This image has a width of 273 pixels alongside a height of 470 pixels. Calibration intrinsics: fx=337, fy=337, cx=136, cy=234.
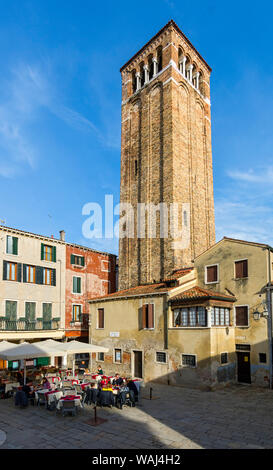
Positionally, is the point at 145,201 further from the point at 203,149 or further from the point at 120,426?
the point at 120,426

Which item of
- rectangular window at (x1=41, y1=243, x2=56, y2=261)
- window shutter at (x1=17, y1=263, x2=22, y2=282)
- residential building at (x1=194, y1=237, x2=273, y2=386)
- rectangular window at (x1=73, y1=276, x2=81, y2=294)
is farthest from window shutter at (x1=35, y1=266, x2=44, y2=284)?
residential building at (x1=194, y1=237, x2=273, y2=386)

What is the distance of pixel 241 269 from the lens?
24.0 meters

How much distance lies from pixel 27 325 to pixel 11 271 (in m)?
4.89

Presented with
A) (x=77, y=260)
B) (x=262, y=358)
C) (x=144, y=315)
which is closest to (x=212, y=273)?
(x=144, y=315)

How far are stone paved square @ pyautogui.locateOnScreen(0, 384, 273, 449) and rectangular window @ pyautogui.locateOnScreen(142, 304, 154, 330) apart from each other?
6.68 metres

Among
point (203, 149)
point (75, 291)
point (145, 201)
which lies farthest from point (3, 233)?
point (203, 149)

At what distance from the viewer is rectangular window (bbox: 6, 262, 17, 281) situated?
2862cm

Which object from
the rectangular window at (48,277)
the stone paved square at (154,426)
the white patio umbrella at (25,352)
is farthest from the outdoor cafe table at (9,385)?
the rectangular window at (48,277)

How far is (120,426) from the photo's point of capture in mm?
13164

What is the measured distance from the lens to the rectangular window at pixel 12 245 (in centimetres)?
2886

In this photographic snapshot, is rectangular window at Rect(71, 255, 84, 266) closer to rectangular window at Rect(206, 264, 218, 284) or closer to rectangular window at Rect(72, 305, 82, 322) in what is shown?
rectangular window at Rect(72, 305, 82, 322)

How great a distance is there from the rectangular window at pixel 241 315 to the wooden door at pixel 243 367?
Answer: 2.00m

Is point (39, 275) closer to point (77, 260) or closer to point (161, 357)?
point (77, 260)
